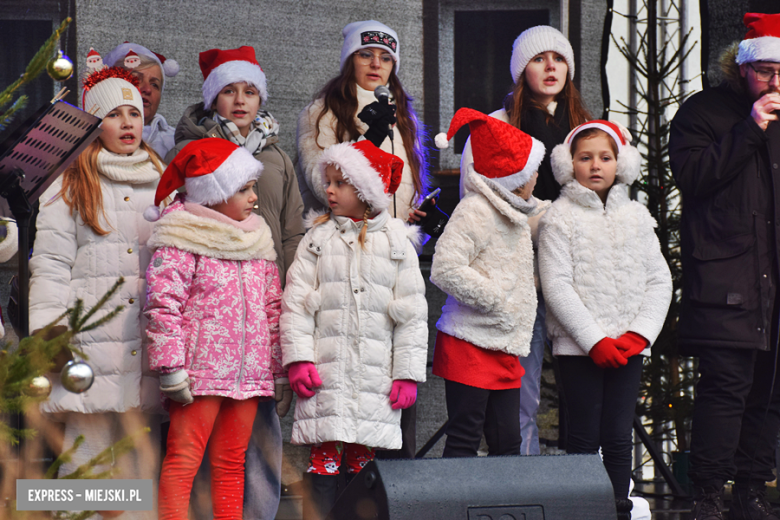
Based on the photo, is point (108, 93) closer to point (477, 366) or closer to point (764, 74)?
point (477, 366)

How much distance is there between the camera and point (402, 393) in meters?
3.15

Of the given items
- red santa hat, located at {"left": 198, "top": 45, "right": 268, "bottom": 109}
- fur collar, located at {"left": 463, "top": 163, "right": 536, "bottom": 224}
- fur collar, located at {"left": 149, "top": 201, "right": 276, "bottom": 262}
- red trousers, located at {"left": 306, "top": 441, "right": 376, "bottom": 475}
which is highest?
red santa hat, located at {"left": 198, "top": 45, "right": 268, "bottom": 109}

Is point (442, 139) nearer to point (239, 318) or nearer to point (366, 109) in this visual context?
point (366, 109)

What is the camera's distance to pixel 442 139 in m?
3.45

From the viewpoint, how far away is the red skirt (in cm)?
332

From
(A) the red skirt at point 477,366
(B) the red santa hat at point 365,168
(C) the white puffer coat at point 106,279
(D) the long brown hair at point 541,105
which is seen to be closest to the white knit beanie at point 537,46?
(D) the long brown hair at point 541,105

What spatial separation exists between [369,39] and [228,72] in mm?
670

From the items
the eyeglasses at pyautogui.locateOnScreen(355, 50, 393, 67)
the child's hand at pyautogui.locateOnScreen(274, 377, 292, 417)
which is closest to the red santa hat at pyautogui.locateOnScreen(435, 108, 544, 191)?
the eyeglasses at pyautogui.locateOnScreen(355, 50, 393, 67)

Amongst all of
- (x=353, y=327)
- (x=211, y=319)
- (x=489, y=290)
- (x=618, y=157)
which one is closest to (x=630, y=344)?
(x=489, y=290)

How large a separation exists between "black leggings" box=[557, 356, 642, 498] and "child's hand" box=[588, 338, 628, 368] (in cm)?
8

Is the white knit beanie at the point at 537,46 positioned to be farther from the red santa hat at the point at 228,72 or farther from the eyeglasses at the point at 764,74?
the red santa hat at the point at 228,72

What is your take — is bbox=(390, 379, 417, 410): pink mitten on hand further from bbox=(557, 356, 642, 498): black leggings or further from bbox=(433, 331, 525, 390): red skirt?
bbox=(557, 356, 642, 498): black leggings

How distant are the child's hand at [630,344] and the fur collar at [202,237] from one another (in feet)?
4.85

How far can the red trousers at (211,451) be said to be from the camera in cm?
298
